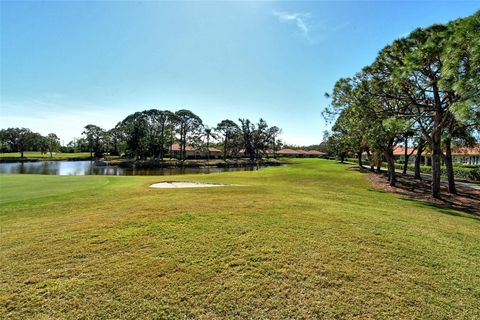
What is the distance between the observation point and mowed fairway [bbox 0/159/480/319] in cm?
311

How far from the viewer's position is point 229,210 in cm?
756

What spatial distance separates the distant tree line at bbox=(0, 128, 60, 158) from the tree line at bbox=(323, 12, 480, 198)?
98.7 m

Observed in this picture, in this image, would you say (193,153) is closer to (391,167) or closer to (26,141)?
(26,141)

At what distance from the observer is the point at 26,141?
273 feet

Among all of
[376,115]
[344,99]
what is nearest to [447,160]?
[376,115]

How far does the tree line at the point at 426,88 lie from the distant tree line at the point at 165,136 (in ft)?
157

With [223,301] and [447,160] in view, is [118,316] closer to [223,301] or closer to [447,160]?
[223,301]

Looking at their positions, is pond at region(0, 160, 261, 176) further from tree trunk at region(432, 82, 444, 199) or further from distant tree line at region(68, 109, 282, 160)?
tree trunk at region(432, 82, 444, 199)

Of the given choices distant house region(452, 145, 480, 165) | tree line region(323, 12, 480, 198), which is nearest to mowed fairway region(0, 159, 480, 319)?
tree line region(323, 12, 480, 198)

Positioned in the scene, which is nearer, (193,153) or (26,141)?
(193,153)

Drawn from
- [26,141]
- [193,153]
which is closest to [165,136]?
[193,153]

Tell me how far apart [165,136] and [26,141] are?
182 feet

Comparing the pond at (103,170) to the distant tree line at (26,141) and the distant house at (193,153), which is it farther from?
the distant tree line at (26,141)

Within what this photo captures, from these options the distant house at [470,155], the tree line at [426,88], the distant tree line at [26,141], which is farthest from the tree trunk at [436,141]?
the distant tree line at [26,141]
